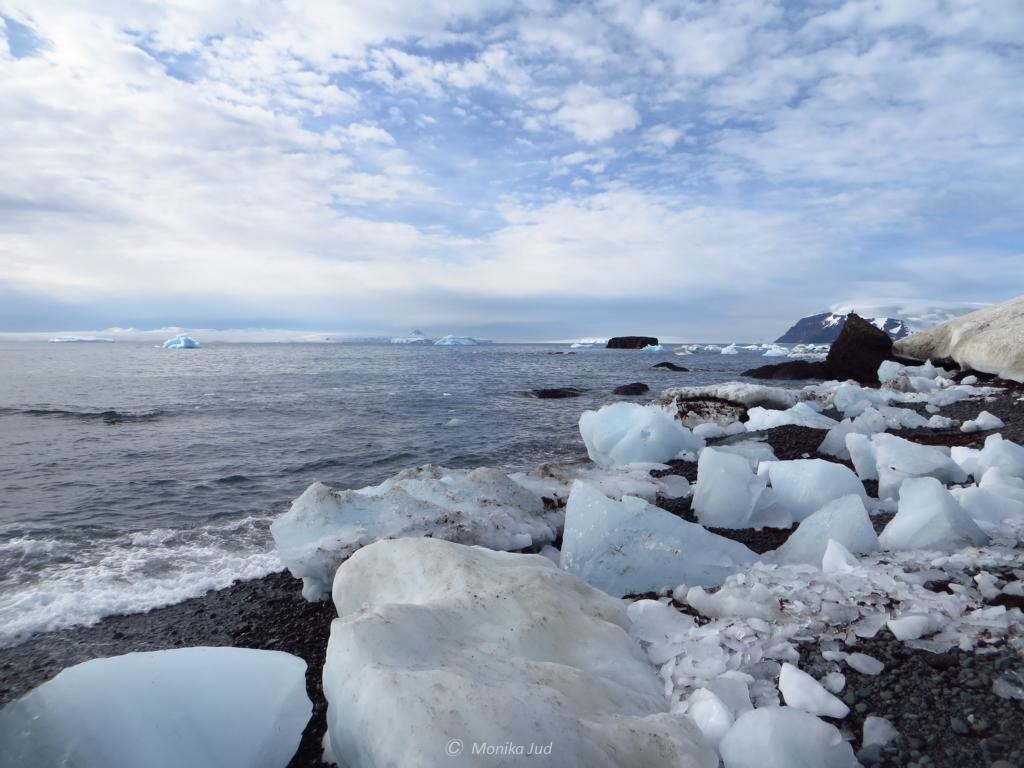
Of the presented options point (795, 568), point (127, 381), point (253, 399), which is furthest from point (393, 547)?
point (127, 381)

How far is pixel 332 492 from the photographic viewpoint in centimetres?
512

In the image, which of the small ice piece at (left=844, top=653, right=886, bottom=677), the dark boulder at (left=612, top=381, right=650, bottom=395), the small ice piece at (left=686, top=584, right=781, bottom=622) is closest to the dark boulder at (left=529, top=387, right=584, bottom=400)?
the dark boulder at (left=612, top=381, right=650, bottom=395)

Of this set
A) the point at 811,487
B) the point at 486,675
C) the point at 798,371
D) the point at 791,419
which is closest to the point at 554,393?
the point at 791,419

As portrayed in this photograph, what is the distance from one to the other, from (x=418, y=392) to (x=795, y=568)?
20.7 metres

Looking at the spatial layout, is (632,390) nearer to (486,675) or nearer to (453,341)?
(486,675)

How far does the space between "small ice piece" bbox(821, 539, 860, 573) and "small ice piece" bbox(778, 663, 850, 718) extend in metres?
1.18

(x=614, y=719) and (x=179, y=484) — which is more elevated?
(x=614, y=719)

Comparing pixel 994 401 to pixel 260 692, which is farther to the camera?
pixel 994 401

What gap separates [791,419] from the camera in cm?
1009

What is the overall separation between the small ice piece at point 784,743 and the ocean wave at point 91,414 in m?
17.5

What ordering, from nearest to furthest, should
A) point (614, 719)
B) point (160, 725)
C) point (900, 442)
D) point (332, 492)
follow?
point (614, 719), point (160, 725), point (332, 492), point (900, 442)

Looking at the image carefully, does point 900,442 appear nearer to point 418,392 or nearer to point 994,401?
point 994,401

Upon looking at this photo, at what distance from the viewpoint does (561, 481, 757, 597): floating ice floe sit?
3.95 meters

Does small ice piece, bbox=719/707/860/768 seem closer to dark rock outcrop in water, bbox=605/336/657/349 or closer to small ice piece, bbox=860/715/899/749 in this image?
small ice piece, bbox=860/715/899/749
